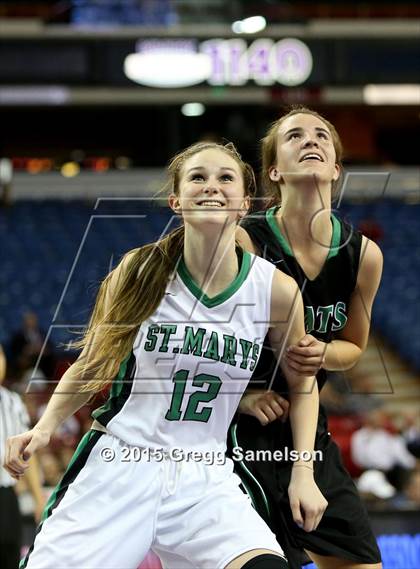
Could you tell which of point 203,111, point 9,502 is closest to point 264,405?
point 9,502

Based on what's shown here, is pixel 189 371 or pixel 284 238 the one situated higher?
pixel 284 238

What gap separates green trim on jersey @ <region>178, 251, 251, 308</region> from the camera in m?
2.99

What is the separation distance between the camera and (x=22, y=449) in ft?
9.50

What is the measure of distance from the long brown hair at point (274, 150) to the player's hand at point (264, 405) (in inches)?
27.3

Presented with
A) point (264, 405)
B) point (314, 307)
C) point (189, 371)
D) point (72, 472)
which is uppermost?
point (314, 307)

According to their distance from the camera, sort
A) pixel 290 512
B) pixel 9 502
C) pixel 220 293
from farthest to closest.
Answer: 1. pixel 9 502
2. pixel 290 512
3. pixel 220 293

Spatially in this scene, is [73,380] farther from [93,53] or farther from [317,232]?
[93,53]

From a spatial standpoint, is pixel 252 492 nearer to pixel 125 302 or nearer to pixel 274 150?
pixel 125 302

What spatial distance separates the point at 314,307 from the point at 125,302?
2.08 ft

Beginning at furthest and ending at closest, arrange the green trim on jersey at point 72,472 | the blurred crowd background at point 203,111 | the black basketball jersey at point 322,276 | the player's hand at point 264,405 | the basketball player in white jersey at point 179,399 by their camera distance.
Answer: the blurred crowd background at point 203,111
the black basketball jersey at point 322,276
the player's hand at point 264,405
the green trim on jersey at point 72,472
the basketball player in white jersey at point 179,399

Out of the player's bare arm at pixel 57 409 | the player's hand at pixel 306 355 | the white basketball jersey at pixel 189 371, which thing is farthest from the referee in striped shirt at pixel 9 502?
the player's hand at pixel 306 355

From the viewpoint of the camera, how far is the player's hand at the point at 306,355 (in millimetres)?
3062

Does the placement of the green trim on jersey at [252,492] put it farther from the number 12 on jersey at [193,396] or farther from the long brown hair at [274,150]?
the long brown hair at [274,150]

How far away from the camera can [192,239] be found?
3.07 metres
